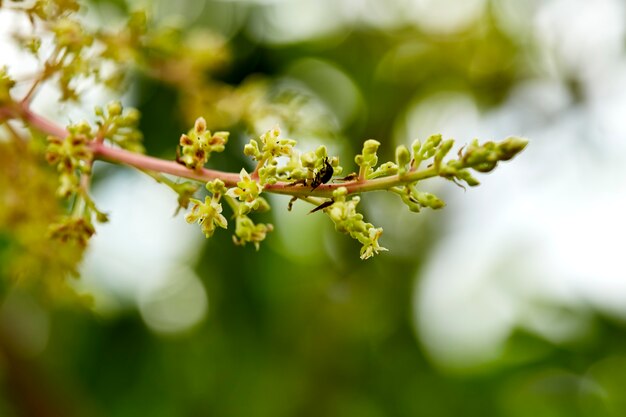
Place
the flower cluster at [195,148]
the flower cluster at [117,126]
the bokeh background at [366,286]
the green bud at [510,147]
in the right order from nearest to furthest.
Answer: the green bud at [510,147], the flower cluster at [195,148], the flower cluster at [117,126], the bokeh background at [366,286]

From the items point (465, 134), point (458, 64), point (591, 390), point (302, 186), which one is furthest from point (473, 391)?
point (302, 186)

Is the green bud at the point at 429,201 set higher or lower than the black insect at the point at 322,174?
higher

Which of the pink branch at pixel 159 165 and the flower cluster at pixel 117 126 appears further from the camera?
the flower cluster at pixel 117 126

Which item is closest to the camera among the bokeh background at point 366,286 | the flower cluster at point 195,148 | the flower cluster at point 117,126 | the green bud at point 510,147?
the green bud at point 510,147

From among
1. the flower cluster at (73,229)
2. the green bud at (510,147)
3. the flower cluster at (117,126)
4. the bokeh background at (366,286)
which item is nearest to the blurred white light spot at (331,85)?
the bokeh background at (366,286)

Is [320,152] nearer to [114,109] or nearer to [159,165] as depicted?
[159,165]

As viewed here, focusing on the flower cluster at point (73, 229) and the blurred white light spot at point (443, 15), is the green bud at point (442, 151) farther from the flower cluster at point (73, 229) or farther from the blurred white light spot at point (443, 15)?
the blurred white light spot at point (443, 15)

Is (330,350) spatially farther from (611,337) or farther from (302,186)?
(302,186)
